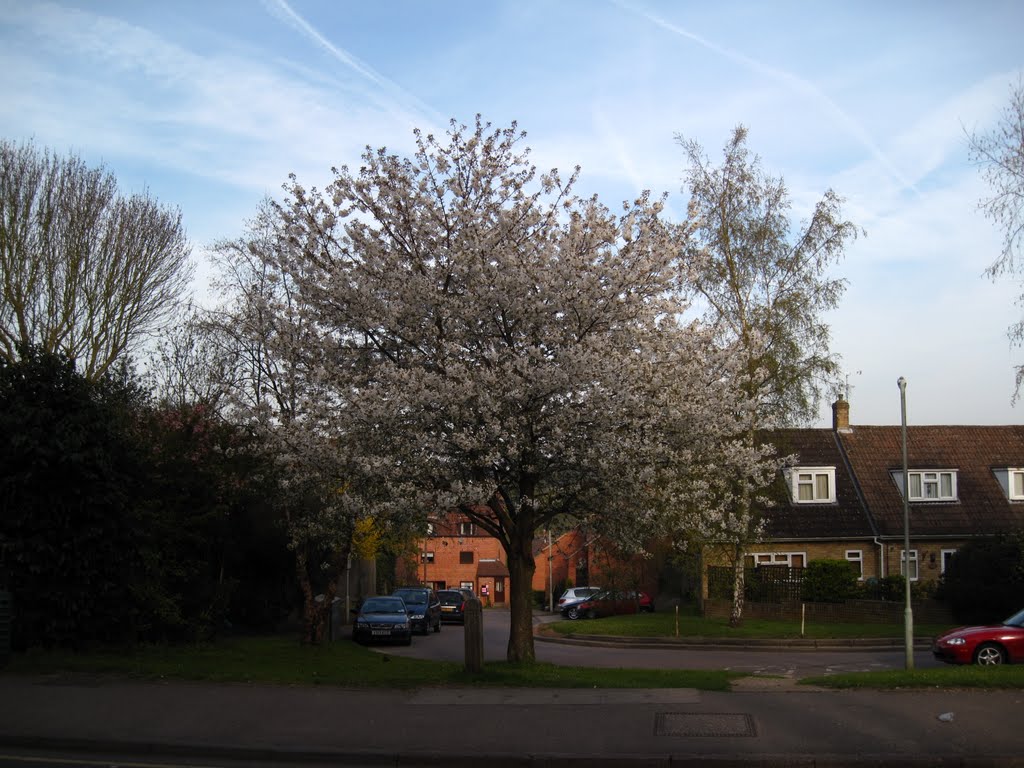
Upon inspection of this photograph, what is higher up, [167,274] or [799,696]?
[167,274]

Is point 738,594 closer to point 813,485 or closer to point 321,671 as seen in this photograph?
point 813,485

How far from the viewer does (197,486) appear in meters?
19.5

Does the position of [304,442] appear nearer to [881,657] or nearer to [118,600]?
[118,600]

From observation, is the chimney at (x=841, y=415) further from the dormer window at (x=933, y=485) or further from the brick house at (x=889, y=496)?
the dormer window at (x=933, y=485)

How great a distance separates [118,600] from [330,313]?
6426 millimetres

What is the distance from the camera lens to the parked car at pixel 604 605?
41.4 m

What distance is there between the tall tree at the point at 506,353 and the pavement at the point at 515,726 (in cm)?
356

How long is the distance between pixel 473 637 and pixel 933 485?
30238mm

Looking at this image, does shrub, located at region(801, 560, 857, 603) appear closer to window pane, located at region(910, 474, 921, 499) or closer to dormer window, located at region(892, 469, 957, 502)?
window pane, located at region(910, 474, 921, 499)

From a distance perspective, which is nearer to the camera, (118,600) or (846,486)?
(118,600)

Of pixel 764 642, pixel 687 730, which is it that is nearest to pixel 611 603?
pixel 764 642

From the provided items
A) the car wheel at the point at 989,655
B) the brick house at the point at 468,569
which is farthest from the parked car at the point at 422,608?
the brick house at the point at 468,569

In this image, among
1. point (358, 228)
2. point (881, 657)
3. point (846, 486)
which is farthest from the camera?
point (846, 486)

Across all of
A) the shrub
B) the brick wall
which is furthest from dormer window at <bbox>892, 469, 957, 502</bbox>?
the brick wall
